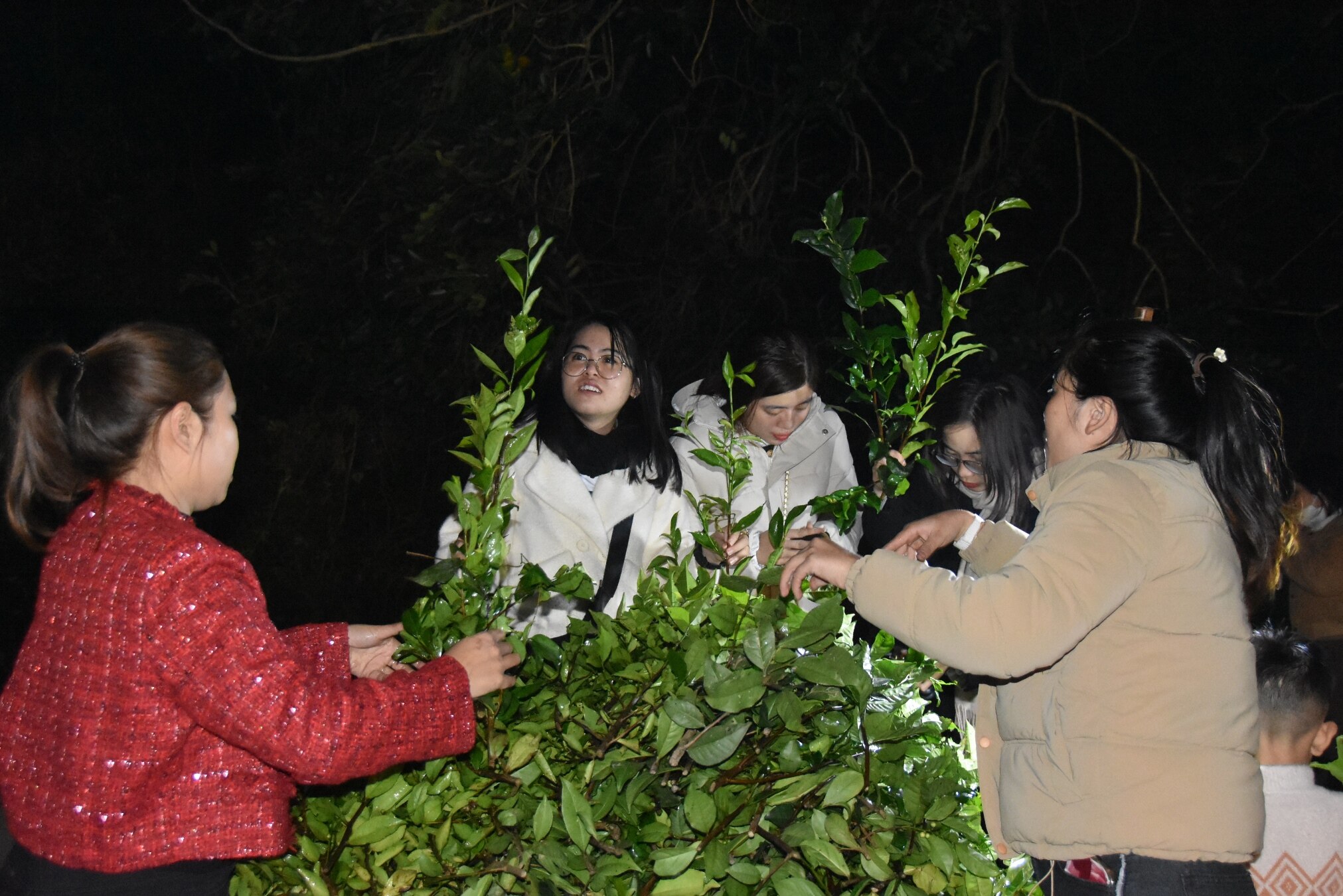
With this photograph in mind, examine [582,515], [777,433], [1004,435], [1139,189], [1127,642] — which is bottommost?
[582,515]

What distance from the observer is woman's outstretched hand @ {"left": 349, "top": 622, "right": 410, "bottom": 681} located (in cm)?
182

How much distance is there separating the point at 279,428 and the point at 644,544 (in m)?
4.58

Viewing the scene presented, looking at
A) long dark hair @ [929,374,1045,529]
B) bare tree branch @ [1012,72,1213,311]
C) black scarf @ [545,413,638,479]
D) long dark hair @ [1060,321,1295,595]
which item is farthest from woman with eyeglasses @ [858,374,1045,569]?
bare tree branch @ [1012,72,1213,311]

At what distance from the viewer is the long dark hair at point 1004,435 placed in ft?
10.2

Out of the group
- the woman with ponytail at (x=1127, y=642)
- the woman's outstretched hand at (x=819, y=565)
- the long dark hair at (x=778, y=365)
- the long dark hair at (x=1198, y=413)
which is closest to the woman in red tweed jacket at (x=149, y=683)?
the woman's outstretched hand at (x=819, y=565)

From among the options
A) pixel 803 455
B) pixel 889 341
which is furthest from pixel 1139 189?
pixel 889 341

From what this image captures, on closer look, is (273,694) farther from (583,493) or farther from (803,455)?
(803,455)

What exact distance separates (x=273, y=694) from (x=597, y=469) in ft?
5.74

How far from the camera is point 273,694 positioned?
133 cm

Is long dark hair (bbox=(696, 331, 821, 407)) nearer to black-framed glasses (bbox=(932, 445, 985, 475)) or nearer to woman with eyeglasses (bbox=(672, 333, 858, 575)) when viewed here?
woman with eyeglasses (bbox=(672, 333, 858, 575))

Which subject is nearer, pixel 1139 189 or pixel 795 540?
pixel 795 540

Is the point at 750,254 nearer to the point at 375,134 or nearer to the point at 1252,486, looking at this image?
the point at 375,134

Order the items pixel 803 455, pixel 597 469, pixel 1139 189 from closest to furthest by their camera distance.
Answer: pixel 597 469 < pixel 803 455 < pixel 1139 189

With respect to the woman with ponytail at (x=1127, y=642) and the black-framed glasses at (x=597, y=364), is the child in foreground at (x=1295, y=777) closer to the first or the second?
the woman with ponytail at (x=1127, y=642)
